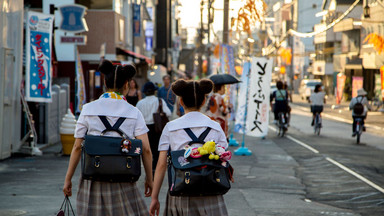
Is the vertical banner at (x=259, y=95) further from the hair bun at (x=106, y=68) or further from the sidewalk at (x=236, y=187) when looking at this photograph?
the hair bun at (x=106, y=68)

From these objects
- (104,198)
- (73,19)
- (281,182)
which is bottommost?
(281,182)

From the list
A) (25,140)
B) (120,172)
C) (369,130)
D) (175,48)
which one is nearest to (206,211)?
(120,172)

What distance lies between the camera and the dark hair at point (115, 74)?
17.4ft

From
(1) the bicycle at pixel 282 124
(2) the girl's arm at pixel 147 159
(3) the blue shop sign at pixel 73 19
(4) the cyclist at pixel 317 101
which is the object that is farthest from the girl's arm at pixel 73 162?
(3) the blue shop sign at pixel 73 19

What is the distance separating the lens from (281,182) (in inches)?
473

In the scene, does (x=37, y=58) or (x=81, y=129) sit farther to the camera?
(x=37, y=58)

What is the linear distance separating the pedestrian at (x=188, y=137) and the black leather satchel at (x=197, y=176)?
9cm

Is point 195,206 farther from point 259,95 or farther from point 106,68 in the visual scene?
point 259,95

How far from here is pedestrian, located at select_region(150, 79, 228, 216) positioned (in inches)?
192

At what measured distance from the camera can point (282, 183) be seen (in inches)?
469

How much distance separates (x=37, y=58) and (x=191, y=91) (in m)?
11.3

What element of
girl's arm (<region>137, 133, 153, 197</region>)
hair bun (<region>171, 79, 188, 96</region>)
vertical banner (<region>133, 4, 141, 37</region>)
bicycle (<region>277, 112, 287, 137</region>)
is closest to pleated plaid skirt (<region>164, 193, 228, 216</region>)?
girl's arm (<region>137, 133, 153, 197</region>)

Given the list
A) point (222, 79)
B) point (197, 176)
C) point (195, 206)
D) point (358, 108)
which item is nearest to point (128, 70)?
point (197, 176)

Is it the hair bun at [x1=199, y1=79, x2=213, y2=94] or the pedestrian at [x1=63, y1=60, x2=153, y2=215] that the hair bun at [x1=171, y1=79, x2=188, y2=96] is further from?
the pedestrian at [x1=63, y1=60, x2=153, y2=215]
